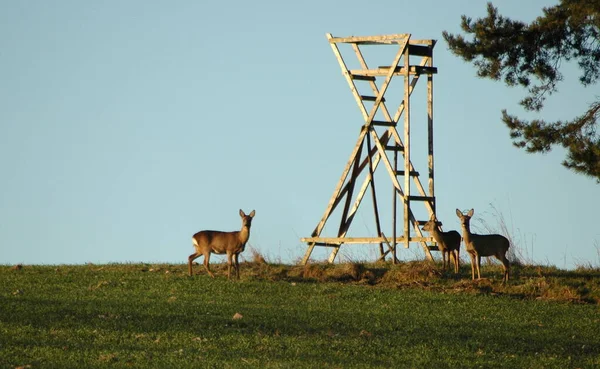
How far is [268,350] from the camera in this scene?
12617 mm

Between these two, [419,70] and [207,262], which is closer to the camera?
[207,262]

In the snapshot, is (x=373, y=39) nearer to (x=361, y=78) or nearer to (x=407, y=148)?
(x=361, y=78)

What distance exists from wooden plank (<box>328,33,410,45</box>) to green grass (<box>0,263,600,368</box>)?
517cm

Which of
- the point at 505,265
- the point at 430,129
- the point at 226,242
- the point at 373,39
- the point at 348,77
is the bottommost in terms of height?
the point at 505,265

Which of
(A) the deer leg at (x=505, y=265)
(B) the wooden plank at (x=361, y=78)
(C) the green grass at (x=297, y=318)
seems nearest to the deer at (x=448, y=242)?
(C) the green grass at (x=297, y=318)

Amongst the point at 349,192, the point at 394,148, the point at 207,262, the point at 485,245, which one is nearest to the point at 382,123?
the point at 394,148

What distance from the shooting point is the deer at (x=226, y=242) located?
20297 mm

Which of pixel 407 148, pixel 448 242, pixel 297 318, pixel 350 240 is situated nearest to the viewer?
pixel 297 318

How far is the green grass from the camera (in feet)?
40.5

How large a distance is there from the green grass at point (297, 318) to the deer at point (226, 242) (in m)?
0.42

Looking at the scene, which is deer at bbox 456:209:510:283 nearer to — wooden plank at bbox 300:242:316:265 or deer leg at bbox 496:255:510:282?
deer leg at bbox 496:255:510:282

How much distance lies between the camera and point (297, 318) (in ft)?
50.8

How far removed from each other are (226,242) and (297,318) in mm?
5129

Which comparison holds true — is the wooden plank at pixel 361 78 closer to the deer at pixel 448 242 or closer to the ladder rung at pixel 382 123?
the ladder rung at pixel 382 123
